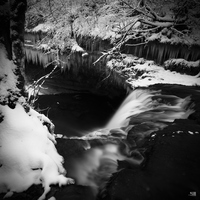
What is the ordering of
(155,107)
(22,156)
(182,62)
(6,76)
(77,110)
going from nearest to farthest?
(22,156) < (6,76) < (155,107) < (182,62) < (77,110)

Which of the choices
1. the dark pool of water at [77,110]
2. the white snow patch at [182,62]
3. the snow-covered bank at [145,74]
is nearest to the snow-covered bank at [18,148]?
the dark pool of water at [77,110]

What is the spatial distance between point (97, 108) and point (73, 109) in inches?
57.3

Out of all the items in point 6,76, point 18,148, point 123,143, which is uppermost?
point 6,76

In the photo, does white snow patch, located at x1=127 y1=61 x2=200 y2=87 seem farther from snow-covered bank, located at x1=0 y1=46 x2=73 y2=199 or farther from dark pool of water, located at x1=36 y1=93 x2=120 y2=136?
snow-covered bank, located at x1=0 y1=46 x2=73 y2=199

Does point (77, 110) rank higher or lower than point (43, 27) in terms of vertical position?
lower

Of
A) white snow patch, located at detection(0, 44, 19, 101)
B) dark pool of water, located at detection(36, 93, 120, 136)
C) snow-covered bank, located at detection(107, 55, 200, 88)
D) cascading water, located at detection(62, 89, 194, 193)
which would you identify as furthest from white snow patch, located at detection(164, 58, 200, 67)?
white snow patch, located at detection(0, 44, 19, 101)

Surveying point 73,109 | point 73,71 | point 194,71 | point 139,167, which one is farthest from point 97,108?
point 139,167

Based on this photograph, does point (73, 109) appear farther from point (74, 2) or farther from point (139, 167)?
point (74, 2)

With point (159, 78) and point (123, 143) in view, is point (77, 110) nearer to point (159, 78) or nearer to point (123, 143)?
point (159, 78)

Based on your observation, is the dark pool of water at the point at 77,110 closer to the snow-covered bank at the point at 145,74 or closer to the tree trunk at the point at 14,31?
the snow-covered bank at the point at 145,74

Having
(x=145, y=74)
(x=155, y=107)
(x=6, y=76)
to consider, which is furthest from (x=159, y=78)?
(x=6, y=76)

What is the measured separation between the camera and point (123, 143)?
3.59 m

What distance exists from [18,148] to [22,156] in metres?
0.14

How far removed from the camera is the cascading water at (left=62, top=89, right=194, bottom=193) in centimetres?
290
